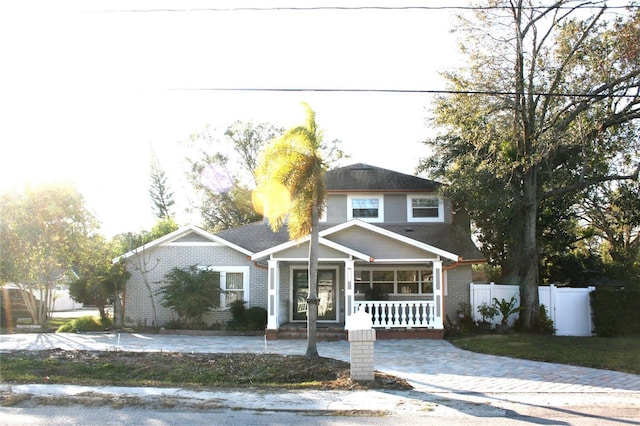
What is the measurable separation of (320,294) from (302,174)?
9.56 metres

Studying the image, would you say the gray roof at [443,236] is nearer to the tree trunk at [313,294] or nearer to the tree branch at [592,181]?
the tree branch at [592,181]

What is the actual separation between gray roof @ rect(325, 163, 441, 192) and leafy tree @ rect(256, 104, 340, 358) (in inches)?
417

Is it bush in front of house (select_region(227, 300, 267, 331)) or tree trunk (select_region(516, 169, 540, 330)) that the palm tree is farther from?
tree trunk (select_region(516, 169, 540, 330))

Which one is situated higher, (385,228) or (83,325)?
(385,228)

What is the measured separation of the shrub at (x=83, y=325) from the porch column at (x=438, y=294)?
40.1ft

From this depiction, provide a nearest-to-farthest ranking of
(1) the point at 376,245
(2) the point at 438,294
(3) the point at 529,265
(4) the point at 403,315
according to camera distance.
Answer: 1. (4) the point at 403,315
2. (2) the point at 438,294
3. (1) the point at 376,245
4. (3) the point at 529,265

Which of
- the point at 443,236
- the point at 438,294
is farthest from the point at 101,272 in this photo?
the point at 443,236

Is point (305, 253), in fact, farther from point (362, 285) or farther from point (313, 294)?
point (313, 294)

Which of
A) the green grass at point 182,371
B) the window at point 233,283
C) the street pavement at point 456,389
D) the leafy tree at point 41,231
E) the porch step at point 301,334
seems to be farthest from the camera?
the window at point 233,283

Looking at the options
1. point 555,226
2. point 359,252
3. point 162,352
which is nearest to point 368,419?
point 162,352

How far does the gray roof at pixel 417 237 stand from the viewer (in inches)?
855

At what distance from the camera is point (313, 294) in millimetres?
12773

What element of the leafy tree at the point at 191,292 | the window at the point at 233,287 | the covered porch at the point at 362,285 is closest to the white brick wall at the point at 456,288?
the covered porch at the point at 362,285

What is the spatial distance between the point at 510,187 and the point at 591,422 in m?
12.8
